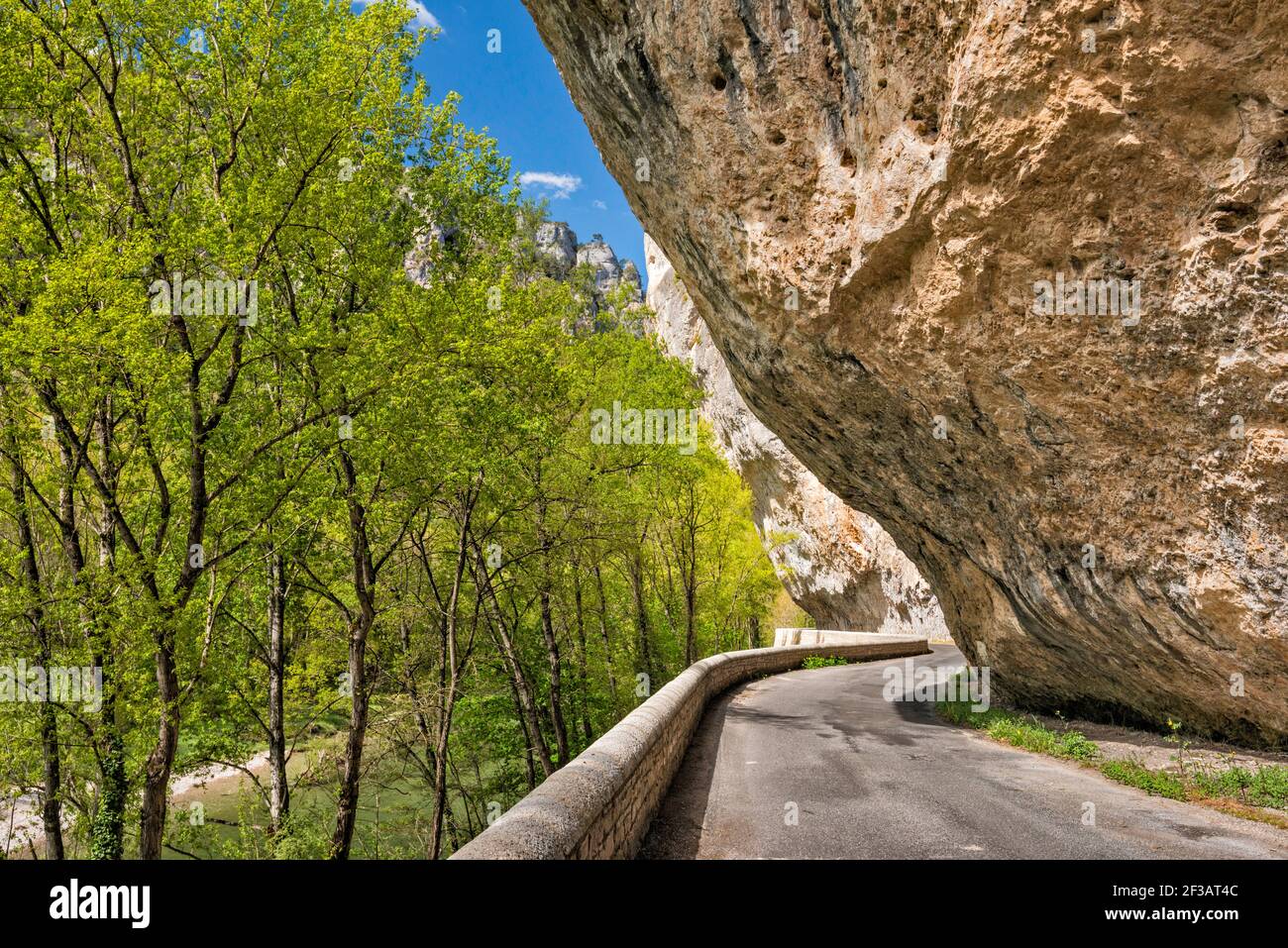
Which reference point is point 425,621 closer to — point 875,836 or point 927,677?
point 927,677

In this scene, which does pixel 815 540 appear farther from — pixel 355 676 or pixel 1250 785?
pixel 1250 785

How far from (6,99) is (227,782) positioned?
27.3 metres

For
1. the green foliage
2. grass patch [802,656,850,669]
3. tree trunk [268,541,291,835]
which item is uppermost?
the green foliage

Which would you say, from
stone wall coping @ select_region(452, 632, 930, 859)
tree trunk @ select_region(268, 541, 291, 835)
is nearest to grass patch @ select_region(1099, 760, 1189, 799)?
→ stone wall coping @ select_region(452, 632, 930, 859)

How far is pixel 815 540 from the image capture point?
42125mm

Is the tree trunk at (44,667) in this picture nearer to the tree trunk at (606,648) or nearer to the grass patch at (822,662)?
the tree trunk at (606,648)

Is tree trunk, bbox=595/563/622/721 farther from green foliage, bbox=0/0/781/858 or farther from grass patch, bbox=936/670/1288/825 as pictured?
grass patch, bbox=936/670/1288/825

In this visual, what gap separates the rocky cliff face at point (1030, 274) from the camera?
618 cm

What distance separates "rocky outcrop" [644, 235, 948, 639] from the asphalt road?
2419cm

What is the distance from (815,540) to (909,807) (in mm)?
35936

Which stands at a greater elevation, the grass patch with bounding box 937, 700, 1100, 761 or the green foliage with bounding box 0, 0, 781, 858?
the green foliage with bounding box 0, 0, 781, 858

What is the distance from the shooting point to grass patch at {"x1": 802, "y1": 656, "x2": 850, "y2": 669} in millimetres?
25406

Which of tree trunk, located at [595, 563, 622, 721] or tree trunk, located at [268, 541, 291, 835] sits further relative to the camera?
tree trunk, located at [595, 563, 622, 721]

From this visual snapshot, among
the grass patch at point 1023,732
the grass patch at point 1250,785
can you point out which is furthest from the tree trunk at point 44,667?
the grass patch at point 1250,785
